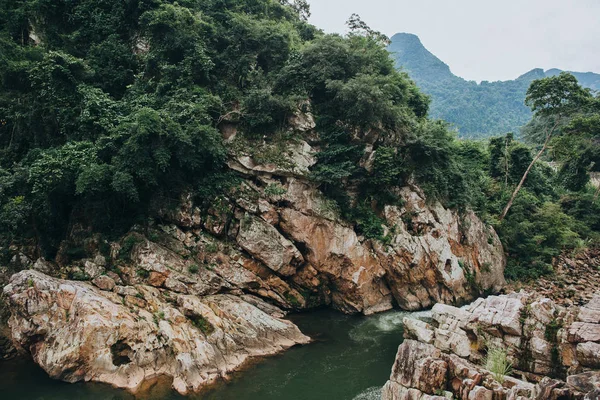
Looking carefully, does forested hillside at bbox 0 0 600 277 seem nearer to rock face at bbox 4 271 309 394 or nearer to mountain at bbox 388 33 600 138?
rock face at bbox 4 271 309 394

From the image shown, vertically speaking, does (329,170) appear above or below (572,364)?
above

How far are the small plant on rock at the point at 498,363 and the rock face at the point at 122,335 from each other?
26.9ft

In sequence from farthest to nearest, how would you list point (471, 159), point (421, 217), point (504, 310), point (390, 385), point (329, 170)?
1. point (471, 159)
2. point (421, 217)
3. point (329, 170)
4. point (504, 310)
5. point (390, 385)

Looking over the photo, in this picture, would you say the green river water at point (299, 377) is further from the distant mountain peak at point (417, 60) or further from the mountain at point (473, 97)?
the distant mountain peak at point (417, 60)

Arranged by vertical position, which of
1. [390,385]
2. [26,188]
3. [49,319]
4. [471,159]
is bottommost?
[49,319]

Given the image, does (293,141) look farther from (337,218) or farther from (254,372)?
(254,372)

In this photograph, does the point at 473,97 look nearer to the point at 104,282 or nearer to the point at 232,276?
the point at 232,276

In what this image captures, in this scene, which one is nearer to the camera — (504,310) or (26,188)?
(504,310)

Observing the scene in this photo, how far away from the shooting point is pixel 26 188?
16.0 metres

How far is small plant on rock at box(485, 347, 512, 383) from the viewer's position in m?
10.1

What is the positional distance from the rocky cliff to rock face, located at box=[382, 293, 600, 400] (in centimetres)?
642

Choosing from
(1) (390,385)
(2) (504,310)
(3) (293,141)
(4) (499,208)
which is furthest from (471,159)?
Result: (1) (390,385)

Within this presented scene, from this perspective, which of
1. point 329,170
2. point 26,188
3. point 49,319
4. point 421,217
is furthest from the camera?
point 421,217

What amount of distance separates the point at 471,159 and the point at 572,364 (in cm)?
2233
